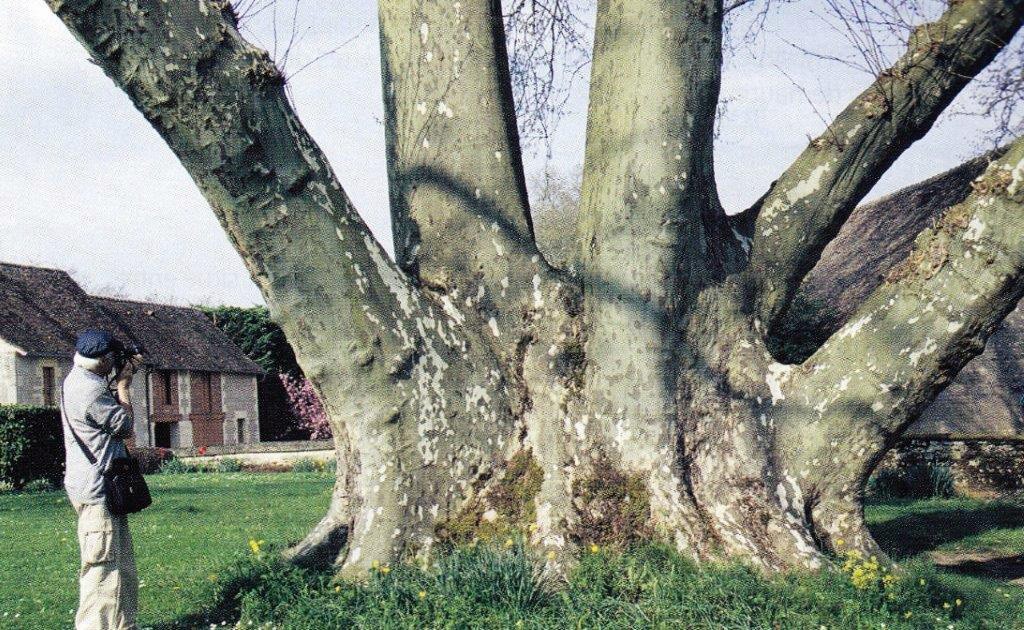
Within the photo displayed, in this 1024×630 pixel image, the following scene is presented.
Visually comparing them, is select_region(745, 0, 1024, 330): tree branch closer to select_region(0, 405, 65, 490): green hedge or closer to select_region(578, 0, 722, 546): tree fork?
select_region(578, 0, 722, 546): tree fork

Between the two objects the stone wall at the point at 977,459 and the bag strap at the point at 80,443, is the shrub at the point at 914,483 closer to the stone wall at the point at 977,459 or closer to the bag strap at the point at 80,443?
the stone wall at the point at 977,459

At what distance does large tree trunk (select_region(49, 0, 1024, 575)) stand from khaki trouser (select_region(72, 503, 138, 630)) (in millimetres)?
1064

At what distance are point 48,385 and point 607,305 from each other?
90.5 ft

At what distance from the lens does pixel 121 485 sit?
215 inches

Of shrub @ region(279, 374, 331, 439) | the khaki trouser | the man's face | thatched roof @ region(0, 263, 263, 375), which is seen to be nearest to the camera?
the man's face

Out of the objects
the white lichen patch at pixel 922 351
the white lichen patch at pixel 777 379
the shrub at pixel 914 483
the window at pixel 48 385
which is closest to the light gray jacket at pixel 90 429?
the white lichen patch at pixel 777 379

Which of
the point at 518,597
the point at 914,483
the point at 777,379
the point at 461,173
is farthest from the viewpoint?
the point at 914,483

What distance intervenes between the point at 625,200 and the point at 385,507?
235 cm

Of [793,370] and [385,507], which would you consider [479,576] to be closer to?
[385,507]

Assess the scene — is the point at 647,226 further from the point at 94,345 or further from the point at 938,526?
the point at 938,526

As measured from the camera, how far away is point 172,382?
36.7m

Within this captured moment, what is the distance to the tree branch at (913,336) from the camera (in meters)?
5.66

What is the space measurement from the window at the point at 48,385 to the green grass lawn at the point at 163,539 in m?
12.3

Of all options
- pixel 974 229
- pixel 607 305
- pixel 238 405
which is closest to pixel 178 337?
pixel 238 405
